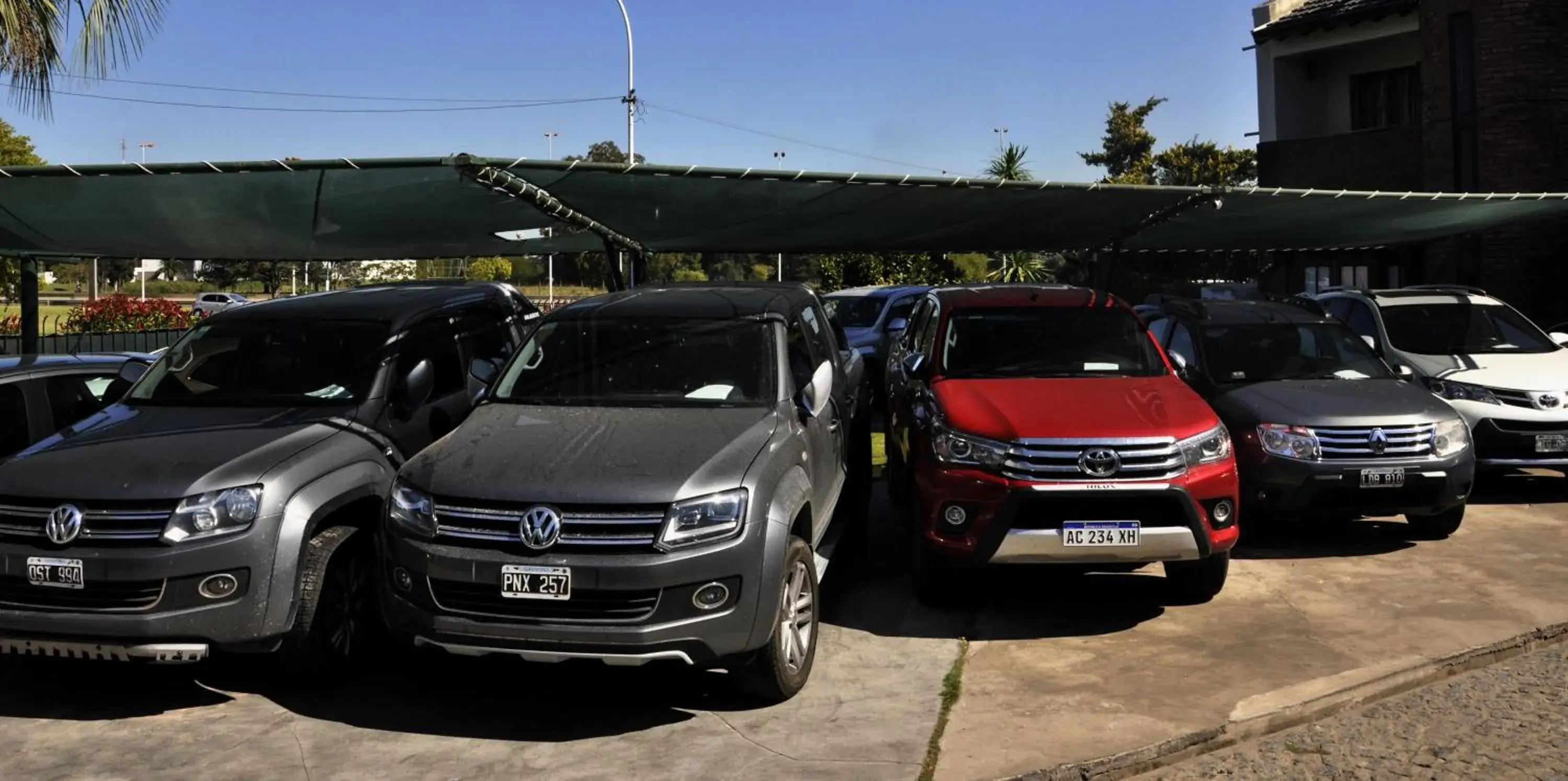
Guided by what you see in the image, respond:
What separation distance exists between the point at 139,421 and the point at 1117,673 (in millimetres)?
5133

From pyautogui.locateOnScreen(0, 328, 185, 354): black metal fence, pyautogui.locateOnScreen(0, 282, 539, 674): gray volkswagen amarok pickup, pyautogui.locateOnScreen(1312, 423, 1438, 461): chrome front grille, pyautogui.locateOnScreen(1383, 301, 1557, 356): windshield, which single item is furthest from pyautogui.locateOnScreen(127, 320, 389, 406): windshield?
pyautogui.locateOnScreen(0, 328, 185, 354): black metal fence

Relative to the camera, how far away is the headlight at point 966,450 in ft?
21.5

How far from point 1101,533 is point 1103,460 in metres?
0.39

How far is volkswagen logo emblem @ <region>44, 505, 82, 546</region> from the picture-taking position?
539cm

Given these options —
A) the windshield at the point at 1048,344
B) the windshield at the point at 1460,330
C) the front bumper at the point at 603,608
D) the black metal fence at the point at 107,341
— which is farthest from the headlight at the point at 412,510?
the black metal fence at the point at 107,341

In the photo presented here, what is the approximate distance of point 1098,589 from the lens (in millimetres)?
7559

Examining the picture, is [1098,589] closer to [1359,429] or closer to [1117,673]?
[1117,673]

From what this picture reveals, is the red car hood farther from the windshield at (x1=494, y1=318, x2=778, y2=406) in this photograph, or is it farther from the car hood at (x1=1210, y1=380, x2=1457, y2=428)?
the windshield at (x1=494, y1=318, x2=778, y2=406)

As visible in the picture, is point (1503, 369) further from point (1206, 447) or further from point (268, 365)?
point (268, 365)

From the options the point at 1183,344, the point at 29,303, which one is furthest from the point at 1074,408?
the point at 29,303

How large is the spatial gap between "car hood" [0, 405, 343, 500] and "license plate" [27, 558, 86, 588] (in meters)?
0.29

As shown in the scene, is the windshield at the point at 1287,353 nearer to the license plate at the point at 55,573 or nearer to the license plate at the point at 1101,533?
the license plate at the point at 1101,533

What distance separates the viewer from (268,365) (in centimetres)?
696

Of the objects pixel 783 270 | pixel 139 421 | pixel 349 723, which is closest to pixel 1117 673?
pixel 349 723
